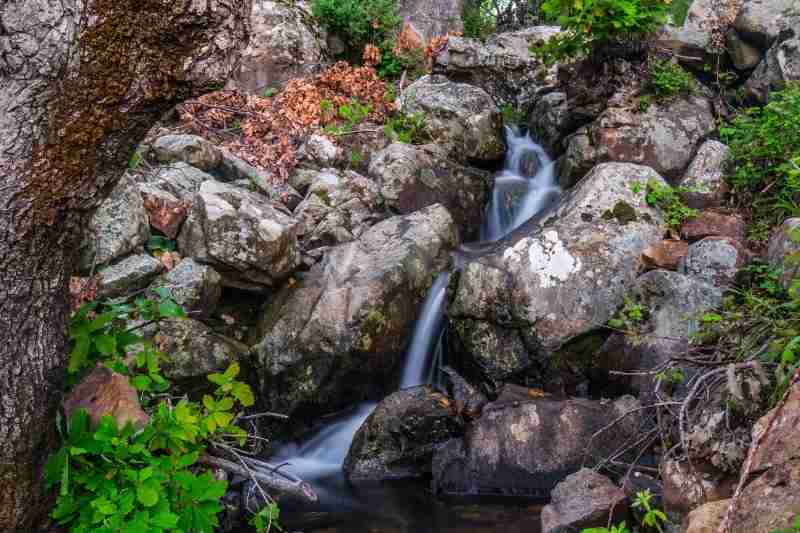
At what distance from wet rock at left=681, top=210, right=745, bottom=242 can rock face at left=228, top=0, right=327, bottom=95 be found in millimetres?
7236

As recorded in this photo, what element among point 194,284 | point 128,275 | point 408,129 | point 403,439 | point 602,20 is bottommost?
point 403,439

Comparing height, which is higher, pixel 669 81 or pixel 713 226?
pixel 669 81

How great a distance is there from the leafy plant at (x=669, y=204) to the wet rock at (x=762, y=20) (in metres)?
2.88

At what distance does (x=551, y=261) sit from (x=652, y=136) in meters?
2.65

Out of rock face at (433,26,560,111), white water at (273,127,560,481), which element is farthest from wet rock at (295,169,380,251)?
rock face at (433,26,560,111)

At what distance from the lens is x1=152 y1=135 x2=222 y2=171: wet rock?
7.75 m

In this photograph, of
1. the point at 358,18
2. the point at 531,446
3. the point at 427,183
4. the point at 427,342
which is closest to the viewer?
the point at 531,446

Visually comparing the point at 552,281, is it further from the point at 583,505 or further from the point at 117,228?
the point at 117,228

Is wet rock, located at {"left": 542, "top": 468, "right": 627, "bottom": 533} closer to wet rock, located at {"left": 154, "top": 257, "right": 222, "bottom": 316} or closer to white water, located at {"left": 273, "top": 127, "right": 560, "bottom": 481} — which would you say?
white water, located at {"left": 273, "top": 127, "right": 560, "bottom": 481}

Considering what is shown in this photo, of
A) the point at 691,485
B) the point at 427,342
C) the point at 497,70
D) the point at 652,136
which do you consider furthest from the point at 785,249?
the point at 497,70

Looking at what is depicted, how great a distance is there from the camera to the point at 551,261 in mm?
6504

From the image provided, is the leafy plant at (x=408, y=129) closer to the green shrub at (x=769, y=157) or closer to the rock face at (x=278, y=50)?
the rock face at (x=278, y=50)

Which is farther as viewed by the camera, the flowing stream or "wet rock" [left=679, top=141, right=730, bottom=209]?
"wet rock" [left=679, top=141, right=730, bottom=209]

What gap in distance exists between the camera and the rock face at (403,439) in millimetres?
6020
